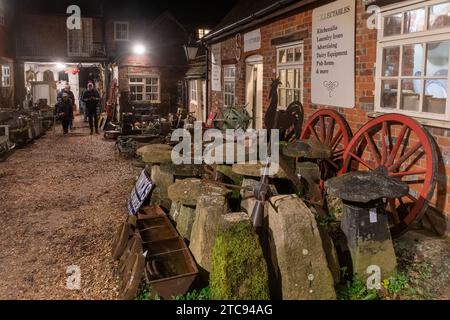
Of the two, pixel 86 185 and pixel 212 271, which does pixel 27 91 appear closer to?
pixel 86 185

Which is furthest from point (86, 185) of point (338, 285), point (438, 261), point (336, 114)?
point (438, 261)

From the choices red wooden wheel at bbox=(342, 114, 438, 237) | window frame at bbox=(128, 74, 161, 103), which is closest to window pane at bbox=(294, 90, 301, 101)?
red wooden wheel at bbox=(342, 114, 438, 237)

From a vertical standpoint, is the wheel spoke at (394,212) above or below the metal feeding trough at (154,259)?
above

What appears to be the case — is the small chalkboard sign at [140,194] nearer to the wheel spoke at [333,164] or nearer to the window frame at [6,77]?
the wheel spoke at [333,164]

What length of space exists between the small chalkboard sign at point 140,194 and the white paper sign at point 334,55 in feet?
9.81

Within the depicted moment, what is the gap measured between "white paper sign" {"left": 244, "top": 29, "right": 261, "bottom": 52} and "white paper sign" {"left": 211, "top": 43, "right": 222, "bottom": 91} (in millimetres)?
2310

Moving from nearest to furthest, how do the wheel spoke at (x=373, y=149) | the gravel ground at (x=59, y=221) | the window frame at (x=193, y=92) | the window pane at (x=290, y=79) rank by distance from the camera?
the gravel ground at (x=59, y=221) → the wheel spoke at (x=373, y=149) → the window pane at (x=290, y=79) → the window frame at (x=193, y=92)

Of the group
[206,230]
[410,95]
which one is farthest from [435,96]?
[206,230]

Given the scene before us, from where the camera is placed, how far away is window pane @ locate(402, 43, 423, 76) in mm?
4535

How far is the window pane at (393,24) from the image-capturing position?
16.0ft

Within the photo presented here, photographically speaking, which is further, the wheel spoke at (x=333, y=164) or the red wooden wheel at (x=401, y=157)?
the wheel spoke at (x=333, y=164)

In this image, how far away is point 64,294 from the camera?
3.80 metres

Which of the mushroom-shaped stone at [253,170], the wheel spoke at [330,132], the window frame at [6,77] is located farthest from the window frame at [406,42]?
the window frame at [6,77]

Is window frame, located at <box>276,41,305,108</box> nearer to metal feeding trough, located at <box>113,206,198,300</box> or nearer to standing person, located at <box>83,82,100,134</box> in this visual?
metal feeding trough, located at <box>113,206,198,300</box>
